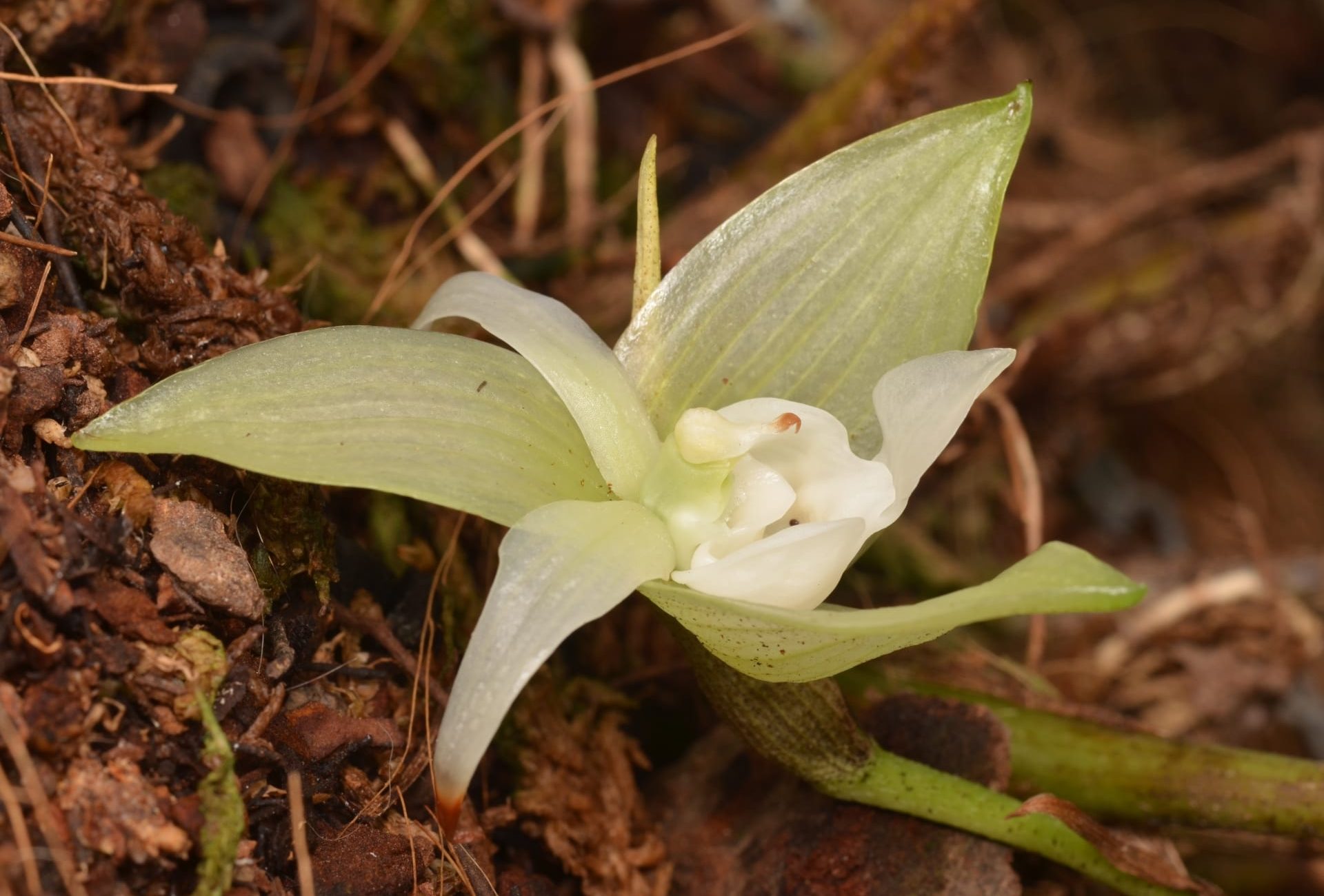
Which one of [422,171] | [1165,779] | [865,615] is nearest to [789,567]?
[865,615]

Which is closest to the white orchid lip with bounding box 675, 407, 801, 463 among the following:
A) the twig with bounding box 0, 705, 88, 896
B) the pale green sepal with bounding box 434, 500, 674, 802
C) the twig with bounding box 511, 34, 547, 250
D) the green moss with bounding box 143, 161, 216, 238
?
the pale green sepal with bounding box 434, 500, 674, 802

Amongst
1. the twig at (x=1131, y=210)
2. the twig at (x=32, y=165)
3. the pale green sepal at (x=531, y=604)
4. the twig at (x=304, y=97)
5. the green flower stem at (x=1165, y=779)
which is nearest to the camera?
the pale green sepal at (x=531, y=604)

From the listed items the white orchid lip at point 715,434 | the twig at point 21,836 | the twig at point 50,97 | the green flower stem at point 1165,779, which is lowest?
the green flower stem at point 1165,779

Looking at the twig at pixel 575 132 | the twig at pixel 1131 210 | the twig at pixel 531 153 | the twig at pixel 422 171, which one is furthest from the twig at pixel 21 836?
the twig at pixel 1131 210

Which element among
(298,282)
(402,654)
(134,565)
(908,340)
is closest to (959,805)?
(908,340)

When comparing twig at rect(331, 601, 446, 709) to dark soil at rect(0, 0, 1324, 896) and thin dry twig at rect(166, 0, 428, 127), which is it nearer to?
dark soil at rect(0, 0, 1324, 896)

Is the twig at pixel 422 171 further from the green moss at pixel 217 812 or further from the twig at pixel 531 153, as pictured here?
the green moss at pixel 217 812

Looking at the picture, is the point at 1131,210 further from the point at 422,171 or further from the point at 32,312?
the point at 32,312
